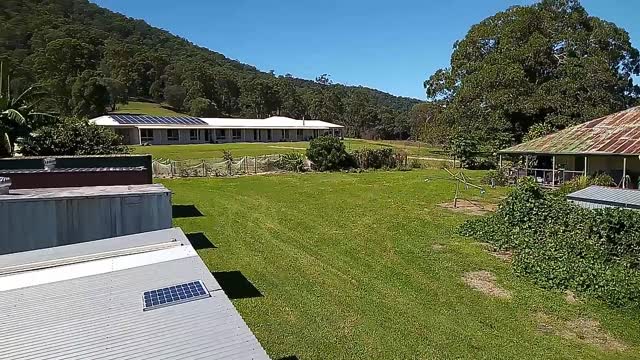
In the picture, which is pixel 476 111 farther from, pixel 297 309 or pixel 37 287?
pixel 37 287

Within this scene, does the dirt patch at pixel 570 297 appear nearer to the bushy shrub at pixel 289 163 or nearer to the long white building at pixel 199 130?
the bushy shrub at pixel 289 163

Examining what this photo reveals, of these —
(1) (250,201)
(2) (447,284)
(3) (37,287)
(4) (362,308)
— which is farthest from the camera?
(1) (250,201)

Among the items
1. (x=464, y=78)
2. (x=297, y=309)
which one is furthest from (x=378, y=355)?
(x=464, y=78)

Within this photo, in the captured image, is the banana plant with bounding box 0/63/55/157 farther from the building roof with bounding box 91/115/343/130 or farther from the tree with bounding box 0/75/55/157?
the building roof with bounding box 91/115/343/130

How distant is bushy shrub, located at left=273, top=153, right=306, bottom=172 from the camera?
1315 inches

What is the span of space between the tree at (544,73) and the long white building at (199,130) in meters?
23.0

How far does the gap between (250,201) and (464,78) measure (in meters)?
28.2

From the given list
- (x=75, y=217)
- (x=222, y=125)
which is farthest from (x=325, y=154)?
(x=222, y=125)

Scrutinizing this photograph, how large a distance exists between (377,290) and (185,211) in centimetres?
1057

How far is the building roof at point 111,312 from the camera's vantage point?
4.09 m

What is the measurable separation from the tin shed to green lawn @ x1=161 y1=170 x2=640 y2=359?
1.91 meters

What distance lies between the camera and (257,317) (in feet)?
27.8

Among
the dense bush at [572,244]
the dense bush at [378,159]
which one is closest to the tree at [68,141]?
the dense bush at [378,159]

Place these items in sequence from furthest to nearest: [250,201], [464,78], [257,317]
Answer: [464,78]
[250,201]
[257,317]
